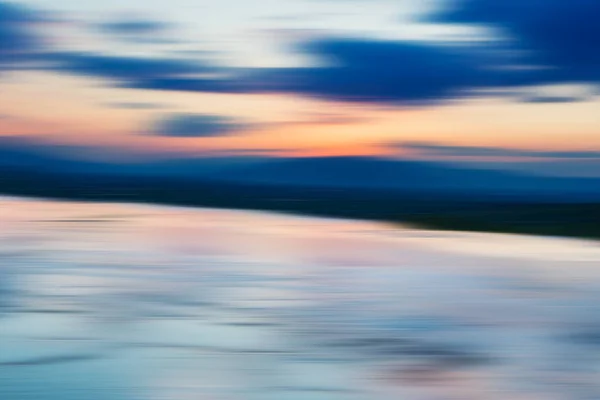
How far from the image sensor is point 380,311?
2.75 metres

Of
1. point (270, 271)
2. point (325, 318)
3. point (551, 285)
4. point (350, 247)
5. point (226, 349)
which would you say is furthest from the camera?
point (350, 247)

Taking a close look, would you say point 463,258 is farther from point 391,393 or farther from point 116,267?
point 391,393

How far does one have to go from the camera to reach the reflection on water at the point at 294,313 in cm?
204

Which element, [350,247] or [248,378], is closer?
[248,378]

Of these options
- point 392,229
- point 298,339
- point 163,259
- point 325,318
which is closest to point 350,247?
point 392,229

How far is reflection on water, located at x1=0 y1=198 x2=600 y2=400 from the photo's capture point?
6.69 feet

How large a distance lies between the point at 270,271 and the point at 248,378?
4.30 feet

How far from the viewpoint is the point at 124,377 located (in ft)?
6.70

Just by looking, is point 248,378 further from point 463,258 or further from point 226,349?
point 463,258

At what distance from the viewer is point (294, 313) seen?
2707 mm

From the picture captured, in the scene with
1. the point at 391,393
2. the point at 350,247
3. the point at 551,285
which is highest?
the point at 350,247

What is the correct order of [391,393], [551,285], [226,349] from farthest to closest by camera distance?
A: [551,285], [226,349], [391,393]

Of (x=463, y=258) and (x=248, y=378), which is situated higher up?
(x=463, y=258)

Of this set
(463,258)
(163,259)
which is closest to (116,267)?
(163,259)
